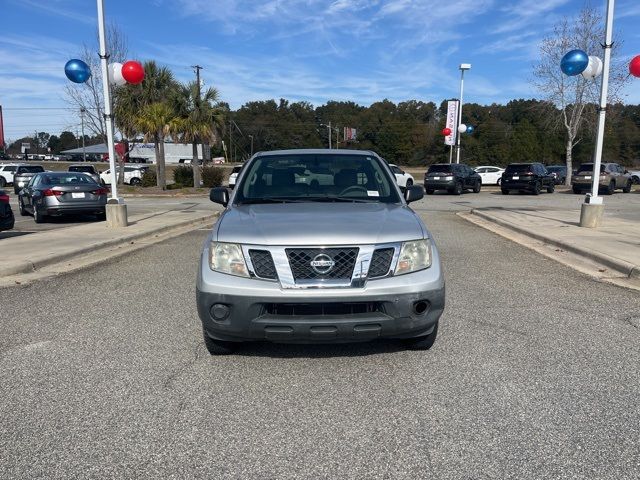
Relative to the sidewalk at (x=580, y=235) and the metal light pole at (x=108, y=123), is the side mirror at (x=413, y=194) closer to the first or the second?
the sidewalk at (x=580, y=235)

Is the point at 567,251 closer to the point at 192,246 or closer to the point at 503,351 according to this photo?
the point at 503,351

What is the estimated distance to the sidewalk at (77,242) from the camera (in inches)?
324

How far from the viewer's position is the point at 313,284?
3652mm

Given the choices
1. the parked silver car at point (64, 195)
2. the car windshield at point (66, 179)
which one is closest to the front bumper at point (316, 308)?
the parked silver car at point (64, 195)

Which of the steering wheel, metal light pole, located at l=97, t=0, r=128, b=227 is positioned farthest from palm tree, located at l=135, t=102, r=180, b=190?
the steering wheel

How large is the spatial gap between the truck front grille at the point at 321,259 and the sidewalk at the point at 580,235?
5084 millimetres

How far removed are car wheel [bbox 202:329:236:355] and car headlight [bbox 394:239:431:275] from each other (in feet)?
4.89

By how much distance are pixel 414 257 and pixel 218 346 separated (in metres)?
1.73

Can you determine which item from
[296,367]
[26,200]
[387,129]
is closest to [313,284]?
[296,367]

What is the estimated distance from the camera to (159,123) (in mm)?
30219

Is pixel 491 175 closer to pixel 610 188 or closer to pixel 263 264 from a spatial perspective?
pixel 610 188

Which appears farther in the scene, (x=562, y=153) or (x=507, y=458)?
(x=562, y=153)

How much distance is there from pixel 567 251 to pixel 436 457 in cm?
784

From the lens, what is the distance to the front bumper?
11.9 feet
